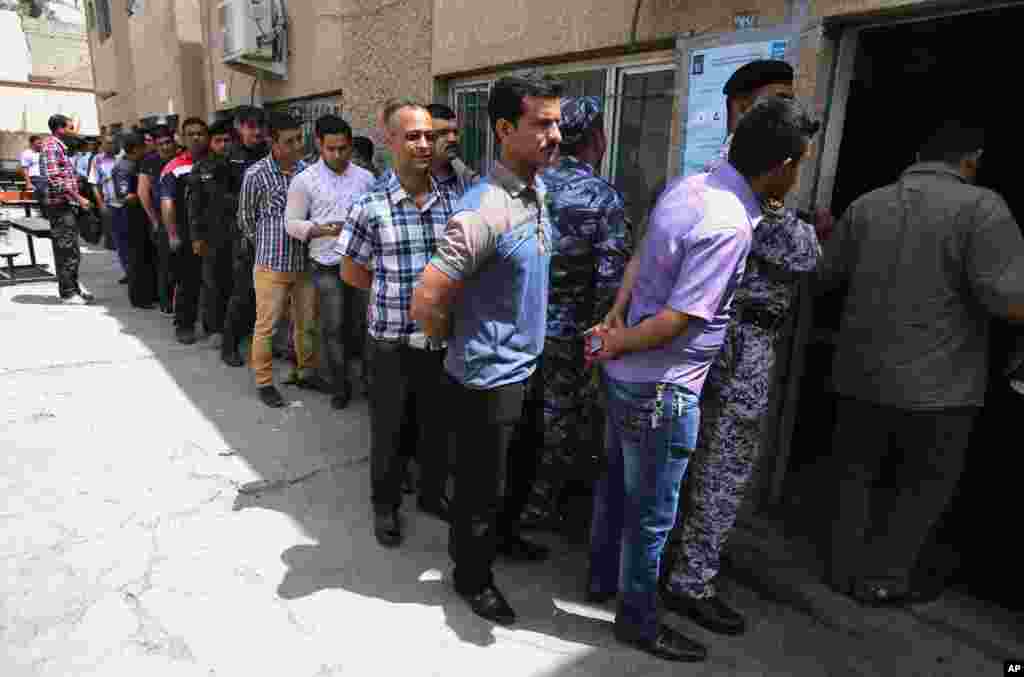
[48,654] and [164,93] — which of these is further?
[164,93]

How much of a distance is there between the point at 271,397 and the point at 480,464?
2828 mm

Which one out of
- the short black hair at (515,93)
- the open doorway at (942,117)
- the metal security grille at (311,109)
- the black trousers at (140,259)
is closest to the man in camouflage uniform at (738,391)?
the short black hair at (515,93)

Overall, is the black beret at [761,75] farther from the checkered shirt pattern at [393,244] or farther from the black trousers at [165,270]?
the black trousers at [165,270]

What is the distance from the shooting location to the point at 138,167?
22.0 ft

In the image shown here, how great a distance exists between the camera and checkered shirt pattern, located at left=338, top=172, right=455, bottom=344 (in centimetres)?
275

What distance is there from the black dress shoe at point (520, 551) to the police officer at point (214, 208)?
4.00 m

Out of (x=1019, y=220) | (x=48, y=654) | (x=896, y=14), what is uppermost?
(x=896, y=14)

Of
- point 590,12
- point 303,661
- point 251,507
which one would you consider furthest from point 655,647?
point 590,12

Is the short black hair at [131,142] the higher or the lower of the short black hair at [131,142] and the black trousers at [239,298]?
the higher

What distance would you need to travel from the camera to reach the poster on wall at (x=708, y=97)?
2.87 meters

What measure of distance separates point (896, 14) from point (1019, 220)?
4.74 ft

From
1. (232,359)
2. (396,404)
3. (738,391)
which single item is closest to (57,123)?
(232,359)

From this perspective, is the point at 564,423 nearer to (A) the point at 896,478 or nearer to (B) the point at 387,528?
(B) the point at 387,528

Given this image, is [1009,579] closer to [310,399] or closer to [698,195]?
[698,195]
